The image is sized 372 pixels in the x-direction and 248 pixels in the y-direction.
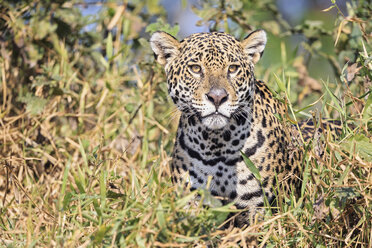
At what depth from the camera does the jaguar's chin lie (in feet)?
12.9

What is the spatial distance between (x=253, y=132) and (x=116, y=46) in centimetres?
302

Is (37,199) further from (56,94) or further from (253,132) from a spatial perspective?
(253,132)

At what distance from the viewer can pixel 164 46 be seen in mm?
4500

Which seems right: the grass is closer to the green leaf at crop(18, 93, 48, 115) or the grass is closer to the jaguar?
the jaguar

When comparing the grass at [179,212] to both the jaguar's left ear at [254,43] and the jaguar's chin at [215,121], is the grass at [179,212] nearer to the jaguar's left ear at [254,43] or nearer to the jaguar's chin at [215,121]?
the jaguar's chin at [215,121]

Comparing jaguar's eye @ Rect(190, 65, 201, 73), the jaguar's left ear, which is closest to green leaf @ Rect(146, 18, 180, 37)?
the jaguar's left ear

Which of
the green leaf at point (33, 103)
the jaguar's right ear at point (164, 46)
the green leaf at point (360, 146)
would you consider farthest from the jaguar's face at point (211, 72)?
the green leaf at point (33, 103)

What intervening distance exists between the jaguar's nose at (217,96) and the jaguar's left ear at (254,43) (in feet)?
2.26

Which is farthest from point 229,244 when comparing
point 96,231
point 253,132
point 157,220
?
point 253,132

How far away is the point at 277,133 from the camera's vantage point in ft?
14.6

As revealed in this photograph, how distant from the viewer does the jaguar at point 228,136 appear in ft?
13.6

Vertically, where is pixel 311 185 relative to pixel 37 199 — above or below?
above

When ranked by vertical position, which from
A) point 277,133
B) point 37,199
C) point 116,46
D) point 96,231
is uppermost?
point 116,46

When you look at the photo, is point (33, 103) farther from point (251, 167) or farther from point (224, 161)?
point (251, 167)
